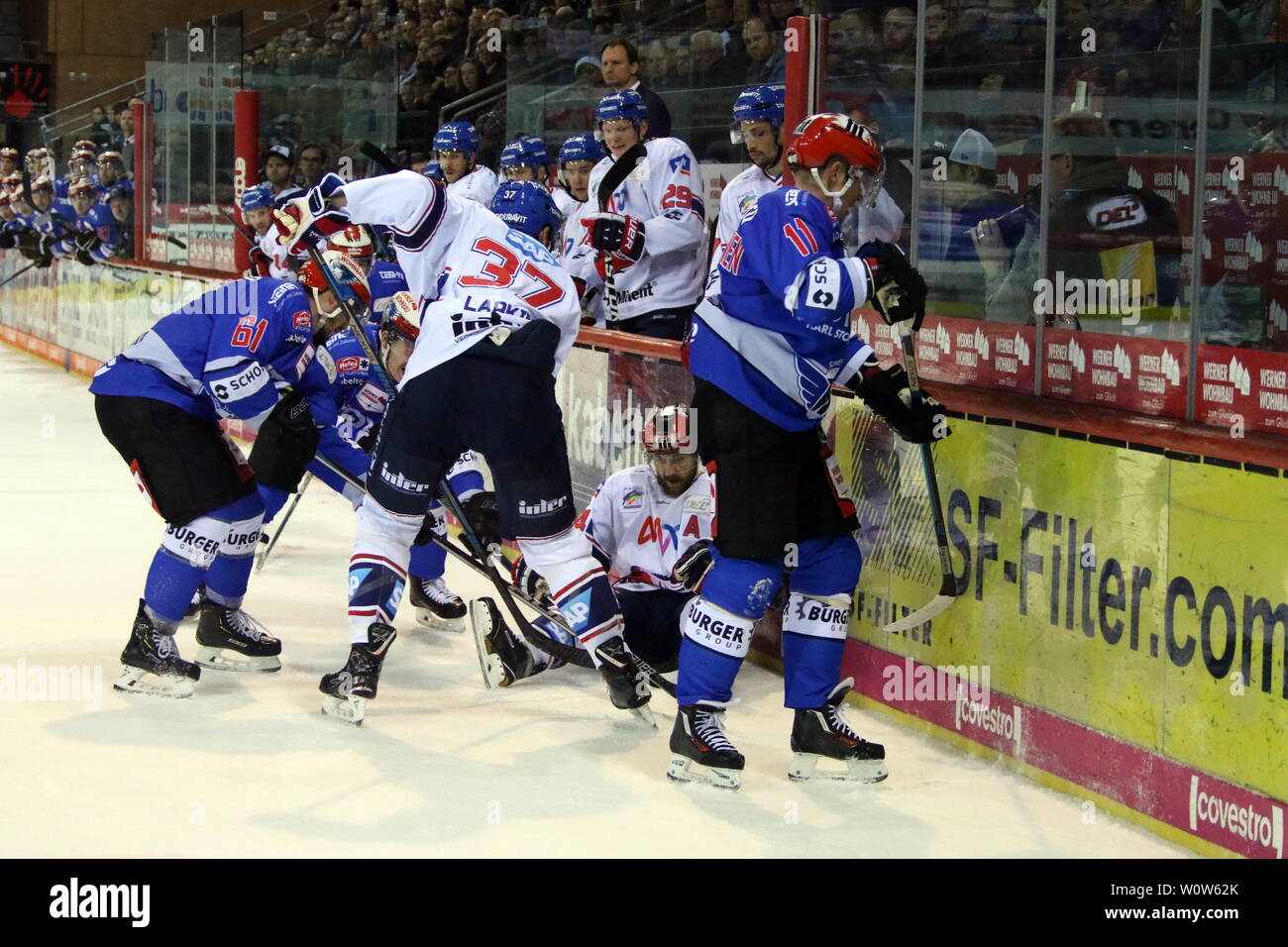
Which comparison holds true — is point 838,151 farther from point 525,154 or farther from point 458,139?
point 458,139

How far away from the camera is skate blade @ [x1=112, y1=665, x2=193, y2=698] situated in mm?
4383

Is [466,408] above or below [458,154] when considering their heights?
below

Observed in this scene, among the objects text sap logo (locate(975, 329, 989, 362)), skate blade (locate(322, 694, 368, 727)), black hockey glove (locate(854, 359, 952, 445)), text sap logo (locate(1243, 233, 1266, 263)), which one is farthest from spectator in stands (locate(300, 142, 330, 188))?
text sap logo (locate(1243, 233, 1266, 263))

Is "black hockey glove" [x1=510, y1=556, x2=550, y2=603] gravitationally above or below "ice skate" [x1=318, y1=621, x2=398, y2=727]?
above

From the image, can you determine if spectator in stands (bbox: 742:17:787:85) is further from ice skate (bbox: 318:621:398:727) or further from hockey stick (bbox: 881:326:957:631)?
ice skate (bbox: 318:621:398:727)

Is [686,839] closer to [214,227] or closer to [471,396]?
[471,396]

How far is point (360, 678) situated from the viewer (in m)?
4.11

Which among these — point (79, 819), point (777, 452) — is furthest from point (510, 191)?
point (79, 819)

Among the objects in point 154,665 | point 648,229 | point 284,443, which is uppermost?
point 648,229

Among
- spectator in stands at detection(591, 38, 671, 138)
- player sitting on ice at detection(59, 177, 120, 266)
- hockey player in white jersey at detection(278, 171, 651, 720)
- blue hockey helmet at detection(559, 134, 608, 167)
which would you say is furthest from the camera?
player sitting on ice at detection(59, 177, 120, 266)

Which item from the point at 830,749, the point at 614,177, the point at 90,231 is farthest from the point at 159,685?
the point at 90,231

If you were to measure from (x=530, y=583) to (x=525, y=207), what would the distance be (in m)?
1.75

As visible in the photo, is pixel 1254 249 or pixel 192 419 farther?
pixel 192 419

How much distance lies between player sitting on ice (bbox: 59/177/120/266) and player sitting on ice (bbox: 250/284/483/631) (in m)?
7.47
